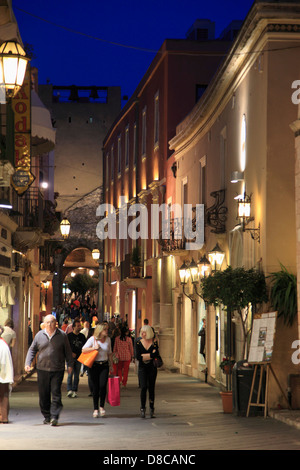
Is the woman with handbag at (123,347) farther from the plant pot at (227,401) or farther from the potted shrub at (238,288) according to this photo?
the plant pot at (227,401)

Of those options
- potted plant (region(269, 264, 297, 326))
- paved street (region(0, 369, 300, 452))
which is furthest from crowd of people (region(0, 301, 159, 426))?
potted plant (region(269, 264, 297, 326))

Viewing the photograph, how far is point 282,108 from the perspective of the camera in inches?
683

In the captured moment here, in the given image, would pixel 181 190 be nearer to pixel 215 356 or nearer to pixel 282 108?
pixel 215 356

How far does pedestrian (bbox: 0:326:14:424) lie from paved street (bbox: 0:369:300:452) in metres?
0.26

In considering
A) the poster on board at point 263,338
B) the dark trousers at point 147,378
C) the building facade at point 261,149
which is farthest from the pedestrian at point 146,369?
the building facade at point 261,149

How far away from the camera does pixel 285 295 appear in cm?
1630

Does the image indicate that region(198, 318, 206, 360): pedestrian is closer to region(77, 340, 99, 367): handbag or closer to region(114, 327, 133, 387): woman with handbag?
region(114, 327, 133, 387): woman with handbag

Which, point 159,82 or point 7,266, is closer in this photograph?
point 7,266

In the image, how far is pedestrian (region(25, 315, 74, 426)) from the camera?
46.6ft

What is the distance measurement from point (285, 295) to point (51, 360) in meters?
4.72

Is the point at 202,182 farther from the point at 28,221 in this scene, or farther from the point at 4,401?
the point at 4,401

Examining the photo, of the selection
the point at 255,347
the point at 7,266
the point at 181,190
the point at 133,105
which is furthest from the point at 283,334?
the point at 133,105
